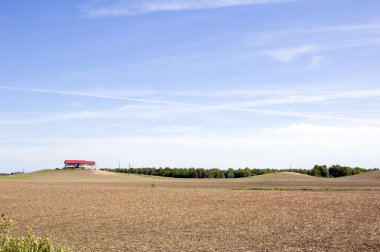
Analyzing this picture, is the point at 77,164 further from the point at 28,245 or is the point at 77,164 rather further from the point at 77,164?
the point at 28,245

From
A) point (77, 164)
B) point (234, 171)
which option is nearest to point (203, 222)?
point (234, 171)

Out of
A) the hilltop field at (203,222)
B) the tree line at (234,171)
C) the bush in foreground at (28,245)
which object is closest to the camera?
the bush in foreground at (28,245)

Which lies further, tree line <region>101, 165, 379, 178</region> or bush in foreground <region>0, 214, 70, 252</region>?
tree line <region>101, 165, 379, 178</region>

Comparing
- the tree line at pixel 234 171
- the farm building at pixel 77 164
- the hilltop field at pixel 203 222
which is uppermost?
the farm building at pixel 77 164

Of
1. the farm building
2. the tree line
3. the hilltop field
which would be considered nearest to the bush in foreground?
the hilltop field

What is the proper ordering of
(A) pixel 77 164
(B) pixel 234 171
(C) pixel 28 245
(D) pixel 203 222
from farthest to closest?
(A) pixel 77 164 < (B) pixel 234 171 < (D) pixel 203 222 < (C) pixel 28 245

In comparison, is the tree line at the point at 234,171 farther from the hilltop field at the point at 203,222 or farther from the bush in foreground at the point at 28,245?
the bush in foreground at the point at 28,245

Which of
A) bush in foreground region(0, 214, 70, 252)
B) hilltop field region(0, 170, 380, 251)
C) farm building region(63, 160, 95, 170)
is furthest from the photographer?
farm building region(63, 160, 95, 170)

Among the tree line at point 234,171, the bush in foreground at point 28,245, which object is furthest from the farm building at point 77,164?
the bush in foreground at point 28,245

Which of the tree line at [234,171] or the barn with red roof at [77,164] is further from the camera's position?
the barn with red roof at [77,164]

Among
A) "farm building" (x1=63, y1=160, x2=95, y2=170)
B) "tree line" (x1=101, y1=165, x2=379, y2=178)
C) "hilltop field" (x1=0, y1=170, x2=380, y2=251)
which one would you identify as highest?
"farm building" (x1=63, y1=160, x2=95, y2=170)

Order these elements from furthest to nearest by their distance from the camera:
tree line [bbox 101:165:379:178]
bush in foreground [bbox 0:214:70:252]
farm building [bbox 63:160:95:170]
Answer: farm building [bbox 63:160:95:170], tree line [bbox 101:165:379:178], bush in foreground [bbox 0:214:70:252]

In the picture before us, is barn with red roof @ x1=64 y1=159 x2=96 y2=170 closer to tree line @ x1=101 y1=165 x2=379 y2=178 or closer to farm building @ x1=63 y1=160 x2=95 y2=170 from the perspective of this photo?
farm building @ x1=63 y1=160 x2=95 y2=170

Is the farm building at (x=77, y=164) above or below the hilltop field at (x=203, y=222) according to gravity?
above
